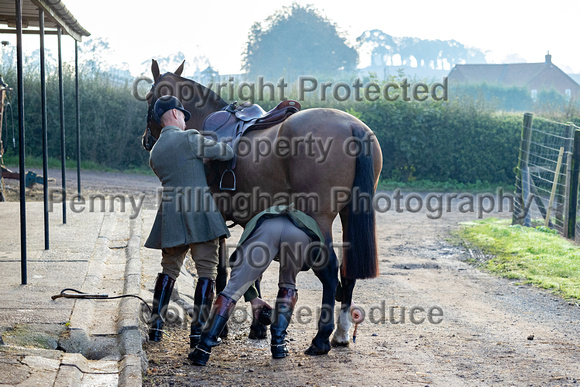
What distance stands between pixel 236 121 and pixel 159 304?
1691 mm

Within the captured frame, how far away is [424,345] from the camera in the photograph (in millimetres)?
4426

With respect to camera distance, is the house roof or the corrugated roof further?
the house roof

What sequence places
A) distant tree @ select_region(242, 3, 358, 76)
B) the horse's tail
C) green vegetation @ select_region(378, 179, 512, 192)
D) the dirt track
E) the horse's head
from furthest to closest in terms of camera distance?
distant tree @ select_region(242, 3, 358, 76), green vegetation @ select_region(378, 179, 512, 192), the horse's head, the horse's tail, the dirt track

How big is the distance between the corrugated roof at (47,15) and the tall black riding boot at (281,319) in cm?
362

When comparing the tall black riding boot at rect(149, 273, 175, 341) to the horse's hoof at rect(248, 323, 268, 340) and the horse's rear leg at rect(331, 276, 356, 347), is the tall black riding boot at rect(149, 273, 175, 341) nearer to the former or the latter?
the horse's hoof at rect(248, 323, 268, 340)

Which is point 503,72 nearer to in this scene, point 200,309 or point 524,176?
point 524,176

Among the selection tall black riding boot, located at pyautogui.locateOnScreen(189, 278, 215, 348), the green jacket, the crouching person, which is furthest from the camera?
tall black riding boot, located at pyautogui.locateOnScreen(189, 278, 215, 348)

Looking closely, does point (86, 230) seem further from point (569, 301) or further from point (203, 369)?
point (569, 301)

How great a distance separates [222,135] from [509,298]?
11.3 ft

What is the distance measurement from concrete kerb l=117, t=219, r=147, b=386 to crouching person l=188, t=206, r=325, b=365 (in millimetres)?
391

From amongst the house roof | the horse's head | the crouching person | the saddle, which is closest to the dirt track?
the crouching person

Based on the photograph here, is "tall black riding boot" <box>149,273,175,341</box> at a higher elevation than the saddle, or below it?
below

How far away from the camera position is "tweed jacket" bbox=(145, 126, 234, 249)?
4230mm

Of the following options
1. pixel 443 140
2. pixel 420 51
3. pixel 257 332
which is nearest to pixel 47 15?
pixel 257 332
